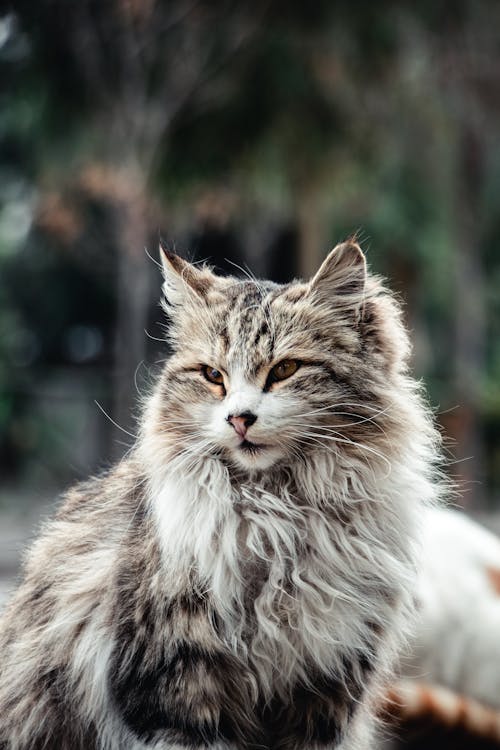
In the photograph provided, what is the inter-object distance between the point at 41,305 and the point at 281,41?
10.0m

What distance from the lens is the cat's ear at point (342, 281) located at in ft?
7.11

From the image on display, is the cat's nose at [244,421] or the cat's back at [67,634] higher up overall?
the cat's nose at [244,421]

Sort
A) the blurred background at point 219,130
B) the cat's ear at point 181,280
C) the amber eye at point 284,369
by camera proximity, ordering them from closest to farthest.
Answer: the amber eye at point 284,369 → the cat's ear at point 181,280 → the blurred background at point 219,130

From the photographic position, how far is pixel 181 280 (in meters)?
2.34

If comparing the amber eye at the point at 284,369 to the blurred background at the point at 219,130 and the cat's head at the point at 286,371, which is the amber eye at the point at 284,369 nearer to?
the cat's head at the point at 286,371

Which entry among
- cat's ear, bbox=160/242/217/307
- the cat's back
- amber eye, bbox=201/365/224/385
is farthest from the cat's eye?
the cat's back

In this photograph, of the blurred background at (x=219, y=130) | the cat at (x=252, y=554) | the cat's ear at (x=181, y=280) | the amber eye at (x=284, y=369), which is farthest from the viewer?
the blurred background at (x=219, y=130)

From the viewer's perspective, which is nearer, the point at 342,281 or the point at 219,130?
the point at 342,281

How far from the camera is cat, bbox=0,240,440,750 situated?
197 cm

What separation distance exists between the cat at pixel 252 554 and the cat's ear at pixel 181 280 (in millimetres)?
93

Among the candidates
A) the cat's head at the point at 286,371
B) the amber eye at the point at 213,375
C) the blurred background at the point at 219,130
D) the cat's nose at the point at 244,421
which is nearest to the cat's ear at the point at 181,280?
the cat's head at the point at 286,371

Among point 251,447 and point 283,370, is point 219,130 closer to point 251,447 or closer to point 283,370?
point 283,370

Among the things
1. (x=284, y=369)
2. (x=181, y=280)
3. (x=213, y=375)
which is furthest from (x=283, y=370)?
(x=181, y=280)

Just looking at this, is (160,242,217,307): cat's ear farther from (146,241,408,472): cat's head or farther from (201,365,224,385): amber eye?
(201,365,224,385): amber eye
